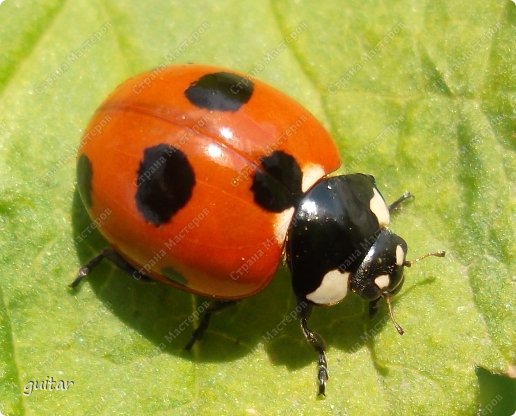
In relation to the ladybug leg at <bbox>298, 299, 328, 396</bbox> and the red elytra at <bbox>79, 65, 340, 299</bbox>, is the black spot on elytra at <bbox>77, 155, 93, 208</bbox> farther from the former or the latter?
the ladybug leg at <bbox>298, 299, 328, 396</bbox>

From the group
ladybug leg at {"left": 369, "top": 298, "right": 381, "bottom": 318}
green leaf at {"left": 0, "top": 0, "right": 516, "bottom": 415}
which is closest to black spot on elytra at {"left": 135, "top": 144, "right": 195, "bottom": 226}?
green leaf at {"left": 0, "top": 0, "right": 516, "bottom": 415}

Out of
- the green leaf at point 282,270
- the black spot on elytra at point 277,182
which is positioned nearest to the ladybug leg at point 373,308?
the green leaf at point 282,270

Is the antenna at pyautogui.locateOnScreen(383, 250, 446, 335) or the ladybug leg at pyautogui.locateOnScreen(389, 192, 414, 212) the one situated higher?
the ladybug leg at pyautogui.locateOnScreen(389, 192, 414, 212)

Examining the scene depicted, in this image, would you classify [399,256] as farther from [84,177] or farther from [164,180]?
[84,177]

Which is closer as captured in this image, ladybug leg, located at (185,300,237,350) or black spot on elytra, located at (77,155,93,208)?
black spot on elytra, located at (77,155,93,208)

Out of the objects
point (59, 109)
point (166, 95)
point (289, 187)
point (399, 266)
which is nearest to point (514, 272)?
point (399, 266)

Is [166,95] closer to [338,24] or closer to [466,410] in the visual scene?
[338,24]

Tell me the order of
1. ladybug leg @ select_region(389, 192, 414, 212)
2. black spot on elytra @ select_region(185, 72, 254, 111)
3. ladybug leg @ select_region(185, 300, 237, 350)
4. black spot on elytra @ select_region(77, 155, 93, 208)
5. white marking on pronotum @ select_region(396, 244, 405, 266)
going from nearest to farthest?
1. black spot on elytra @ select_region(185, 72, 254, 111)
2. black spot on elytra @ select_region(77, 155, 93, 208)
3. white marking on pronotum @ select_region(396, 244, 405, 266)
4. ladybug leg @ select_region(185, 300, 237, 350)
5. ladybug leg @ select_region(389, 192, 414, 212)
